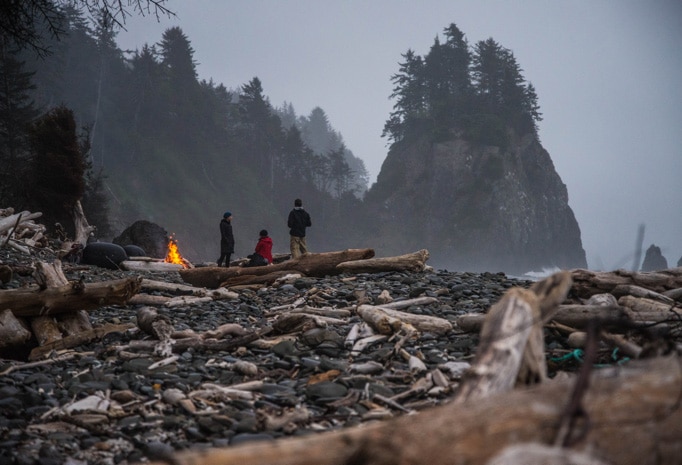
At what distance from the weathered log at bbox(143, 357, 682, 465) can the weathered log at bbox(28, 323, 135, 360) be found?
5129 mm

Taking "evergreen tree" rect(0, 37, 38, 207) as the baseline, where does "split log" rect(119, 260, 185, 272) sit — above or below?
below

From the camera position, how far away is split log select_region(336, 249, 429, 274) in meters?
10.5

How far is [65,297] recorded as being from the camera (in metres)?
6.14

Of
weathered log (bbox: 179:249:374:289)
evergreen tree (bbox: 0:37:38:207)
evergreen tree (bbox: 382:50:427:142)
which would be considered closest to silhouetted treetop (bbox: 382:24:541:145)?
evergreen tree (bbox: 382:50:427:142)

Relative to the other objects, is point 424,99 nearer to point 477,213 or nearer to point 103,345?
point 477,213

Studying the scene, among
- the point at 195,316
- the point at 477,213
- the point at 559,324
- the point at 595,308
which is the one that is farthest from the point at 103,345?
the point at 477,213

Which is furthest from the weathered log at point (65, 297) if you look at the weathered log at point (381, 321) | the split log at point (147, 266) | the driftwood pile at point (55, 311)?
the split log at point (147, 266)

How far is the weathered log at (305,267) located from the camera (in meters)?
11.2

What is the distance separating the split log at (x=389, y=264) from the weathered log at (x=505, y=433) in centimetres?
893

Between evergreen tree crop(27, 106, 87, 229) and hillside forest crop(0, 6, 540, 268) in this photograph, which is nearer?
evergreen tree crop(27, 106, 87, 229)

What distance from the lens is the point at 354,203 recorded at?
7962cm

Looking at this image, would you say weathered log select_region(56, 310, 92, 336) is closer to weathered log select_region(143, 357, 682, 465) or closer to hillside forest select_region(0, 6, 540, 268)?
weathered log select_region(143, 357, 682, 465)

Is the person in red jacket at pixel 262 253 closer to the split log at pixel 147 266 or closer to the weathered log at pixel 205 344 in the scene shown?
the split log at pixel 147 266

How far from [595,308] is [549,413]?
4.19m
